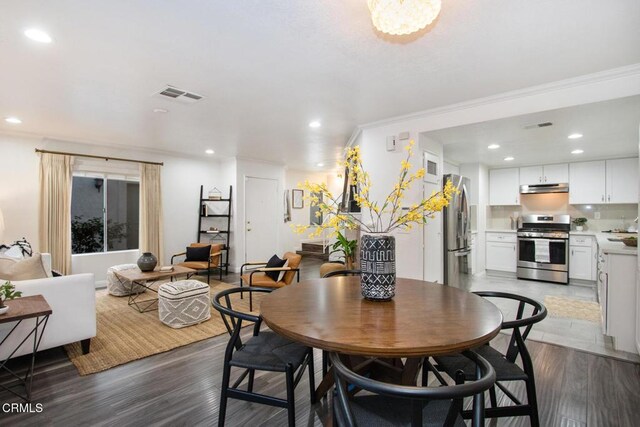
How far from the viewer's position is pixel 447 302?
5.72ft

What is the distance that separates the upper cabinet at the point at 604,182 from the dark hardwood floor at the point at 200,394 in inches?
158

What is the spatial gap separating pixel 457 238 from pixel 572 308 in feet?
5.70

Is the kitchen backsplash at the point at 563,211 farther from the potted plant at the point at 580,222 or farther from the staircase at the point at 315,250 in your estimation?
the staircase at the point at 315,250

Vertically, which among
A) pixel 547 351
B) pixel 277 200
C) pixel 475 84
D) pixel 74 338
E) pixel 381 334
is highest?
pixel 475 84

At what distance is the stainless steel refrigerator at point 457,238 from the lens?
4375mm

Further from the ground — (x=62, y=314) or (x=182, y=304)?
(x=62, y=314)

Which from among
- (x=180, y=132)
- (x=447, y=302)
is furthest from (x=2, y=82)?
(x=447, y=302)

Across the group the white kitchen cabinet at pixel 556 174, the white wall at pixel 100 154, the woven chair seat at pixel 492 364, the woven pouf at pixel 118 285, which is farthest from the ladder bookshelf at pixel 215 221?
the white kitchen cabinet at pixel 556 174

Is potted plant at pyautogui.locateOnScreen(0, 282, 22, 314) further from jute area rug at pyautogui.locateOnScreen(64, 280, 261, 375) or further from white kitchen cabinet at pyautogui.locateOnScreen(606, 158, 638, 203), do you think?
white kitchen cabinet at pyautogui.locateOnScreen(606, 158, 638, 203)

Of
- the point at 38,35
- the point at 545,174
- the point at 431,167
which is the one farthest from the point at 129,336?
the point at 545,174

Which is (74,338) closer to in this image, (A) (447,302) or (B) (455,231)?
(A) (447,302)

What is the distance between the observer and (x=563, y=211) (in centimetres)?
615

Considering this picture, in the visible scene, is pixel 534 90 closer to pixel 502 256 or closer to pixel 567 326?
pixel 567 326

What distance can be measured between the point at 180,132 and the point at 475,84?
402 cm
